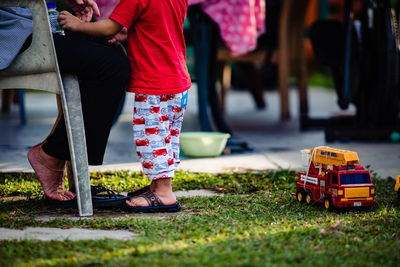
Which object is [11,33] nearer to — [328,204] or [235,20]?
[328,204]

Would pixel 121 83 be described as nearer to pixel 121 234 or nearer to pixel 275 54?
pixel 121 234

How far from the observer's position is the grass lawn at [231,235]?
4.78ft

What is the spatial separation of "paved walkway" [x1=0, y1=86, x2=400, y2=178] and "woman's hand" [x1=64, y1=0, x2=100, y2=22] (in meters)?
0.96

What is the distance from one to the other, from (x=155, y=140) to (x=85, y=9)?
641mm

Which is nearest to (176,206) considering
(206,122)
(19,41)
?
(19,41)

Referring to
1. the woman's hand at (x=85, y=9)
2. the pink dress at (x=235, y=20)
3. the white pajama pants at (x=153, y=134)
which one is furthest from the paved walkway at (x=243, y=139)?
the woman's hand at (x=85, y=9)

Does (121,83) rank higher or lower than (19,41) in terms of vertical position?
lower

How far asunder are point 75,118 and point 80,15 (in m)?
0.55

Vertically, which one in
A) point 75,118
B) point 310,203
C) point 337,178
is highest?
point 75,118

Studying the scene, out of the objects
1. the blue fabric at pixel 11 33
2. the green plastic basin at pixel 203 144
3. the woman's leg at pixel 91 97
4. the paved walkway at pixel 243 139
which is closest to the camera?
the blue fabric at pixel 11 33

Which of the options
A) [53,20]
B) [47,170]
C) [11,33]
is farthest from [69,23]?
[47,170]

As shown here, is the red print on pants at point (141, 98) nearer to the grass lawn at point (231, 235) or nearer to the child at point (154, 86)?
the child at point (154, 86)

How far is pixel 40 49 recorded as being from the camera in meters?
1.91

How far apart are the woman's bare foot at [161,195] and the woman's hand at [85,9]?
741 mm
